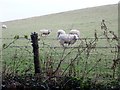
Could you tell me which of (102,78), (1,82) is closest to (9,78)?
(1,82)

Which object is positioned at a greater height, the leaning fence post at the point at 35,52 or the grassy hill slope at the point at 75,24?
the grassy hill slope at the point at 75,24

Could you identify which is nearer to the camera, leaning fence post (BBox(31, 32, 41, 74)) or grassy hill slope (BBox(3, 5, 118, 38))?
leaning fence post (BBox(31, 32, 41, 74))

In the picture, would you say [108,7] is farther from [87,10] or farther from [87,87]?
[87,87]

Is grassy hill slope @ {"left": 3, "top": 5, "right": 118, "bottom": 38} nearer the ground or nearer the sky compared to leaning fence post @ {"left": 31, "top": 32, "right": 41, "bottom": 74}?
nearer the sky

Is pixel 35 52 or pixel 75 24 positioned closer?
pixel 35 52

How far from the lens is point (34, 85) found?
5289 mm

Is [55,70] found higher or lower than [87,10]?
lower

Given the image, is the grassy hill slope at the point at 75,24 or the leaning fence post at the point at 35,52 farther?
the grassy hill slope at the point at 75,24

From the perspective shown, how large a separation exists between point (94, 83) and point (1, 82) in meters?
1.56

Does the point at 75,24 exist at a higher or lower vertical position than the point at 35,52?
higher

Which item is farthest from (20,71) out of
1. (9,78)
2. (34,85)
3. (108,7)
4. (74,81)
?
(108,7)

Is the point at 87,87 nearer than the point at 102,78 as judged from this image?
Yes

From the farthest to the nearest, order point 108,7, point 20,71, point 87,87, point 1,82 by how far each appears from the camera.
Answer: point 108,7
point 20,71
point 1,82
point 87,87

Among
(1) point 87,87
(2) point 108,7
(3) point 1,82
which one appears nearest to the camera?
(1) point 87,87
